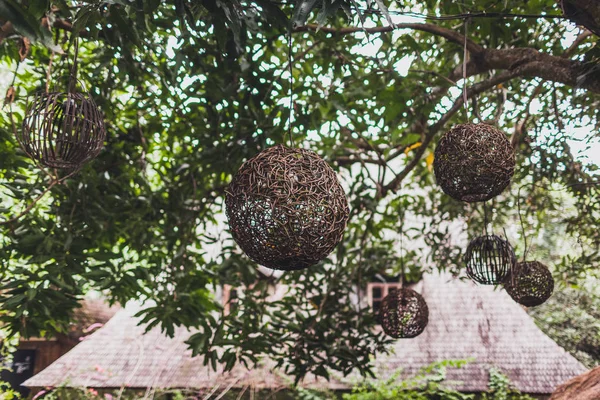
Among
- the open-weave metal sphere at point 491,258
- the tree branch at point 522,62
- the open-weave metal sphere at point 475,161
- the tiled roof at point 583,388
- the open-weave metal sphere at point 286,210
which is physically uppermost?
the tree branch at point 522,62

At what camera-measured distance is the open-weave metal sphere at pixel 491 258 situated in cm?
290

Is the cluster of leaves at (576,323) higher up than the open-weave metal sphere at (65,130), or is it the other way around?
the cluster of leaves at (576,323)

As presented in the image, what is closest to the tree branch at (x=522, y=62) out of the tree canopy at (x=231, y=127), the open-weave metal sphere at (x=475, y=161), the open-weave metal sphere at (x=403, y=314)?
the tree canopy at (x=231, y=127)

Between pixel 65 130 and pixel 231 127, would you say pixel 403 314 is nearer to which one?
pixel 231 127

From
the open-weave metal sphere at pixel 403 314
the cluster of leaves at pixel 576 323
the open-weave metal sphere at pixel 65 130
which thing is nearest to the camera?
the open-weave metal sphere at pixel 65 130

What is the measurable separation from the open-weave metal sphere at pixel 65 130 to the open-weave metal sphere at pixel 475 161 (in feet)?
4.97

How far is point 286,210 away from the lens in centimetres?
169

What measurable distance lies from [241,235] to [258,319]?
7.13 ft

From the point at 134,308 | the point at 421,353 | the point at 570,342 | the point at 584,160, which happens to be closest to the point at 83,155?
the point at 584,160

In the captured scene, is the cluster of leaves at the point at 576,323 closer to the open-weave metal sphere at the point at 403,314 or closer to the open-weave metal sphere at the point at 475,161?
the open-weave metal sphere at the point at 403,314

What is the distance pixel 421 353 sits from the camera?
799 centimetres

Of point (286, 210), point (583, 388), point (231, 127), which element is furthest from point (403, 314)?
point (286, 210)

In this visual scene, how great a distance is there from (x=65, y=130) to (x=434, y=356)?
717cm

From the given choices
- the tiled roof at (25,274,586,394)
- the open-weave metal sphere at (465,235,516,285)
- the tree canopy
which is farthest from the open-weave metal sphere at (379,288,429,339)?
the tiled roof at (25,274,586,394)
